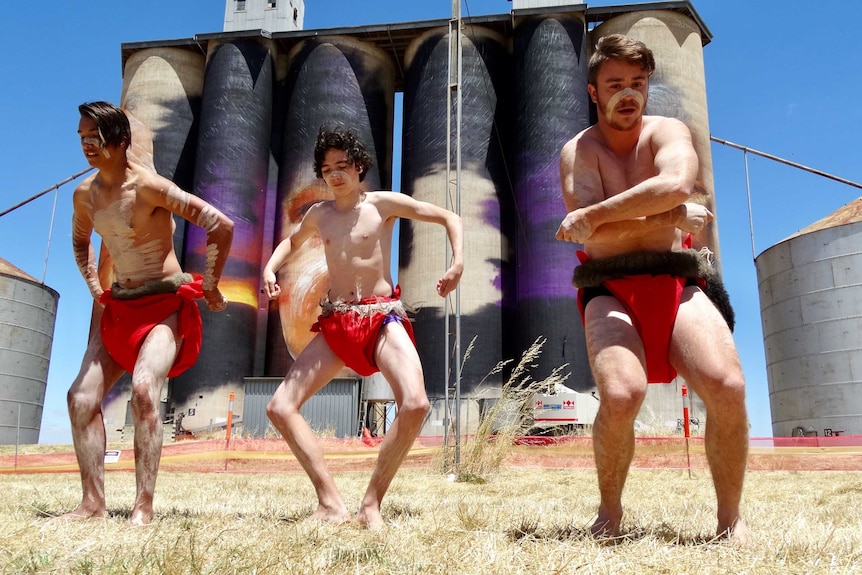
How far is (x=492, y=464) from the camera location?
28.0ft

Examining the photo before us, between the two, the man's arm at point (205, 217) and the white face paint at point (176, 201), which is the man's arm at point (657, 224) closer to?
the man's arm at point (205, 217)

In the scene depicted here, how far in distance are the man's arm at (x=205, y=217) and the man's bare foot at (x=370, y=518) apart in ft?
4.97

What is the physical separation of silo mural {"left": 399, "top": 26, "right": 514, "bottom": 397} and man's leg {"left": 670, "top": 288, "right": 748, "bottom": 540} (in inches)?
810

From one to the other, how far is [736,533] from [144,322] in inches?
123

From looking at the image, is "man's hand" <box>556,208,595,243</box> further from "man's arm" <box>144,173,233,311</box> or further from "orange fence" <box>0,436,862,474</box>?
"orange fence" <box>0,436,862,474</box>

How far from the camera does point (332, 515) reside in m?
3.76

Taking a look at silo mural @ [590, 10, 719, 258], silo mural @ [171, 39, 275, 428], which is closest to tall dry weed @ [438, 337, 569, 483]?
silo mural @ [171, 39, 275, 428]

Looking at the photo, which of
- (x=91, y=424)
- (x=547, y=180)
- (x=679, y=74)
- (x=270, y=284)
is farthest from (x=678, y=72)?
(x=91, y=424)

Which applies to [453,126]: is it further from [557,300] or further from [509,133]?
[557,300]

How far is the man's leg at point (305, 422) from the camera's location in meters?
3.82

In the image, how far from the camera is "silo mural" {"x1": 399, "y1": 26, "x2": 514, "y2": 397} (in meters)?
24.3

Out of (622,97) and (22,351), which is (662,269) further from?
(22,351)

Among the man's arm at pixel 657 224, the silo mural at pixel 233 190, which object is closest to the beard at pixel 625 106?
the man's arm at pixel 657 224

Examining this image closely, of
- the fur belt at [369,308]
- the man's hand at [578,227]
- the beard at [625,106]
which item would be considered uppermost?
the beard at [625,106]
